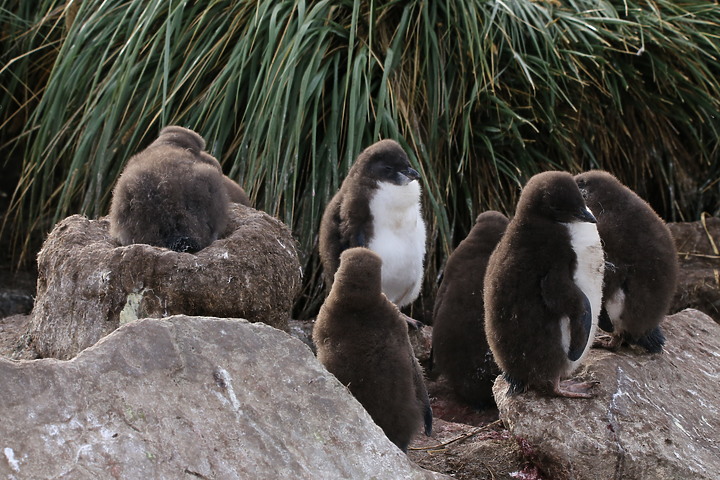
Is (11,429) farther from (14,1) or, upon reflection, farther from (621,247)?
(14,1)

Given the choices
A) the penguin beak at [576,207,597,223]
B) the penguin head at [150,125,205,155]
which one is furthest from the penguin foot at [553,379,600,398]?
the penguin head at [150,125,205,155]

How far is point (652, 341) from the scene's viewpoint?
5.29 m

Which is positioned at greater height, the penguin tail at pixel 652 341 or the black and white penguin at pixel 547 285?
the black and white penguin at pixel 547 285

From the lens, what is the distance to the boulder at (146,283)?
464cm

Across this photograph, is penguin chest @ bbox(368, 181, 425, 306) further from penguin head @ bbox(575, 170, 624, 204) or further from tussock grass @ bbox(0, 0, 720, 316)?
penguin head @ bbox(575, 170, 624, 204)

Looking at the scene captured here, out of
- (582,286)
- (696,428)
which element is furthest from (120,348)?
(696,428)

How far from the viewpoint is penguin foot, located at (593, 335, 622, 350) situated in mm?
5367

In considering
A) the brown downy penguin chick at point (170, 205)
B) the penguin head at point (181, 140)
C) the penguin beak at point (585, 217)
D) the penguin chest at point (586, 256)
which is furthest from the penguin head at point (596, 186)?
the penguin head at point (181, 140)

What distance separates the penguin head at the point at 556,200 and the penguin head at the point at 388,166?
75.7 inches

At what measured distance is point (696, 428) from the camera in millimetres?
4715

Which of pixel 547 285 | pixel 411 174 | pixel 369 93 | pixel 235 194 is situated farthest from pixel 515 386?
pixel 369 93

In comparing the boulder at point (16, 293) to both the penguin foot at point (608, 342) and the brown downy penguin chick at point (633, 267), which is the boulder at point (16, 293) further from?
the brown downy penguin chick at point (633, 267)

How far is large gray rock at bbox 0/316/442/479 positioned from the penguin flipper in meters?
1.22

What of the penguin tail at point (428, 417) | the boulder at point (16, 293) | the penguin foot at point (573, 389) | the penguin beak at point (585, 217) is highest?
the penguin beak at point (585, 217)
